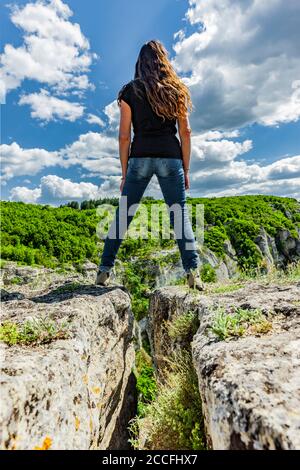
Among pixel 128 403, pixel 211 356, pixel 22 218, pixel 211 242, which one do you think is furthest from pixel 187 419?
pixel 211 242

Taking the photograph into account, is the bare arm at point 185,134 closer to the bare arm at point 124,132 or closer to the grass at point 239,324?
the bare arm at point 124,132

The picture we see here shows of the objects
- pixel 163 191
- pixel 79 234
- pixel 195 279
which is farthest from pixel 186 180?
pixel 79 234

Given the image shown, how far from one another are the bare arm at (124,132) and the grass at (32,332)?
108 inches

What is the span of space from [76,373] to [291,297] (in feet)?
7.46

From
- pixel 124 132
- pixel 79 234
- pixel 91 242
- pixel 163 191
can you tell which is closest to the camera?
pixel 124 132

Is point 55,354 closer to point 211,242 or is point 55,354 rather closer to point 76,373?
point 76,373

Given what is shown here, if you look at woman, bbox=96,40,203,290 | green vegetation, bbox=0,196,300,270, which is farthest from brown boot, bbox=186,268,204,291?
green vegetation, bbox=0,196,300,270

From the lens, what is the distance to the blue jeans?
16.0 feet

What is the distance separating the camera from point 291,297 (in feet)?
11.6

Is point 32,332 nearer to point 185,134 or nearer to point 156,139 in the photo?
point 156,139

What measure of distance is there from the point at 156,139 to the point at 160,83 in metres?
0.80

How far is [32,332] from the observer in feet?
9.64

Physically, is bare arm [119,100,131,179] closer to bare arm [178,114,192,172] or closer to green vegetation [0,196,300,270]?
bare arm [178,114,192,172]

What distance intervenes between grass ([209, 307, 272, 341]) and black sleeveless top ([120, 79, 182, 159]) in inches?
104
